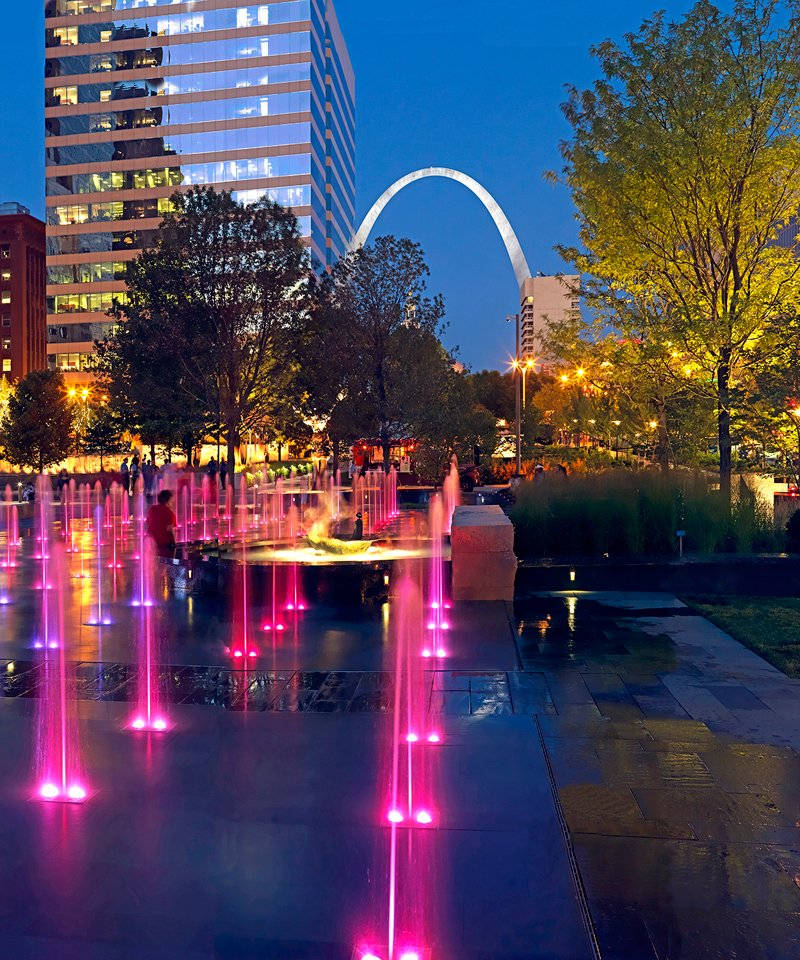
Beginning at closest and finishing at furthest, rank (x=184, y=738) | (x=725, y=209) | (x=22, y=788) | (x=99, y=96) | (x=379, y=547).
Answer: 1. (x=22, y=788)
2. (x=184, y=738)
3. (x=725, y=209)
4. (x=379, y=547)
5. (x=99, y=96)

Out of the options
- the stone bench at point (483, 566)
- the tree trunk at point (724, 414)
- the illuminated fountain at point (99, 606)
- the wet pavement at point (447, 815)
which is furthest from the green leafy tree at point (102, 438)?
the wet pavement at point (447, 815)

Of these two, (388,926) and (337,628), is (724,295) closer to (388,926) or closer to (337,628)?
(337,628)

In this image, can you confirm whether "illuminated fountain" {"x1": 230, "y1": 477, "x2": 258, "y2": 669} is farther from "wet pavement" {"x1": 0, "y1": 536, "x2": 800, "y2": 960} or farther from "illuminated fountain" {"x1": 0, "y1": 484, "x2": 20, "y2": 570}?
"illuminated fountain" {"x1": 0, "y1": 484, "x2": 20, "y2": 570}

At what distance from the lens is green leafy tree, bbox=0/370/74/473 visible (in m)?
49.0

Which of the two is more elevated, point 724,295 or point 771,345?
point 724,295

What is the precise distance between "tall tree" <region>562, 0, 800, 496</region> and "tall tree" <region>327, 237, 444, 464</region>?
40.1 feet

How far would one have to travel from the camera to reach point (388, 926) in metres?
3.54

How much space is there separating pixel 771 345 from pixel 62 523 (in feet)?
74.0

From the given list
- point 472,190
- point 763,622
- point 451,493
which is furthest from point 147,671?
point 472,190

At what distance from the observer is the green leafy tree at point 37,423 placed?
4900 cm

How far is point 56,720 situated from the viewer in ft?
21.0

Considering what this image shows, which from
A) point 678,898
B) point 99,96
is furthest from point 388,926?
point 99,96

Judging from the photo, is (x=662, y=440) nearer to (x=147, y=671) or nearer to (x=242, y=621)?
(x=242, y=621)

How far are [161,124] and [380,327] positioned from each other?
83.2 m
